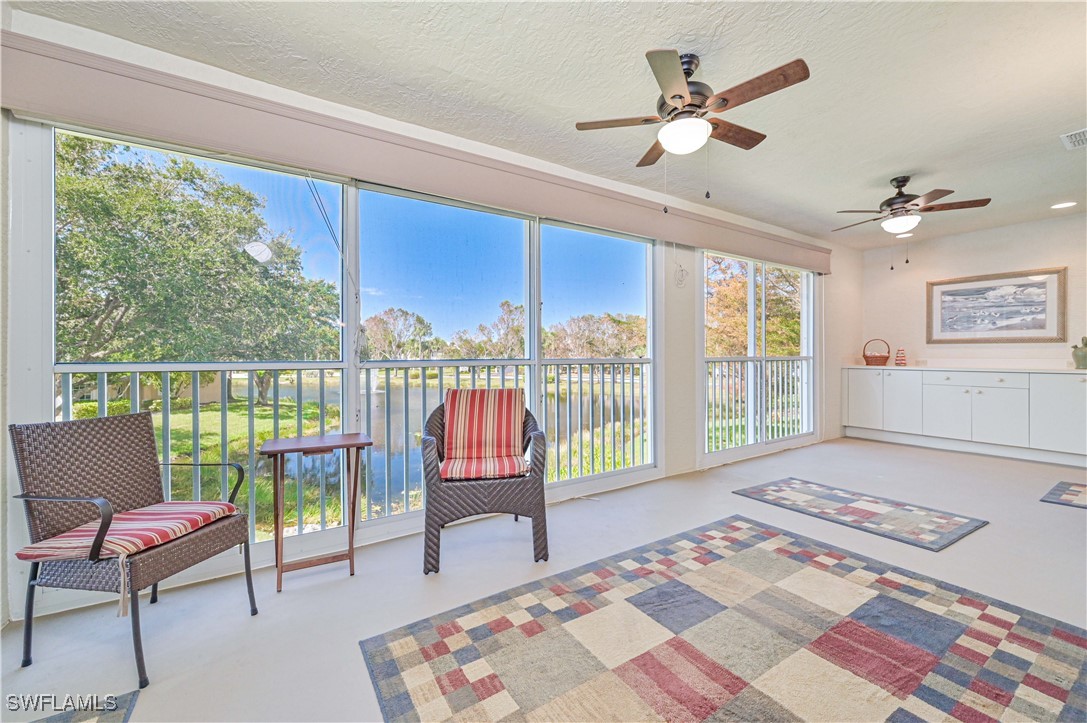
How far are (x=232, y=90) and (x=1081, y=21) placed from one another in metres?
3.81

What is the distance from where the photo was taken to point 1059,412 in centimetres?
427

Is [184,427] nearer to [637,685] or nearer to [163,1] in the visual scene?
[163,1]

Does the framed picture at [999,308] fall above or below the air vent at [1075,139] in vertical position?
below

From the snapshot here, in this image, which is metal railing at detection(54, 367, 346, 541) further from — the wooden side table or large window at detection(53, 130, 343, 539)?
the wooden side table

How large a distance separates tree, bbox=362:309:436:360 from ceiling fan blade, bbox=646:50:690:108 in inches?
76.1

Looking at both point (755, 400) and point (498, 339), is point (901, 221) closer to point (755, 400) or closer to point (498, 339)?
point (755, 400)

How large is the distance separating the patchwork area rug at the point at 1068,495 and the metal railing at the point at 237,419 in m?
5.06

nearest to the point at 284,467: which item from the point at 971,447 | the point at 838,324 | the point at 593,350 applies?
the point at 593,350

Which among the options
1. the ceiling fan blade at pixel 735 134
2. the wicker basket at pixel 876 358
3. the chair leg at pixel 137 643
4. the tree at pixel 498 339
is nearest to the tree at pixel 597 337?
the tree at pixel 498 339

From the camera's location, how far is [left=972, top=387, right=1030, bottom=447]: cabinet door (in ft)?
14.7

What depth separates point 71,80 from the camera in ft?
6.08

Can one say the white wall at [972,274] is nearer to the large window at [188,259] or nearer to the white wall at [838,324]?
the white wall at [838,324]

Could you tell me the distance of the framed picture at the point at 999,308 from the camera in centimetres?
468

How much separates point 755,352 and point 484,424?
3619 mm
